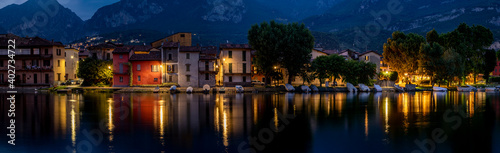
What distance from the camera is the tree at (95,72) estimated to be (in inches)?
3076

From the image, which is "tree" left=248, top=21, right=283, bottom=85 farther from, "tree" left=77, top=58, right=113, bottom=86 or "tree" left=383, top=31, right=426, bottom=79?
"tree" left=383, top=31, right=426, bottom=79

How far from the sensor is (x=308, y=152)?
2084 cm

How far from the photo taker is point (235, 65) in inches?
3255

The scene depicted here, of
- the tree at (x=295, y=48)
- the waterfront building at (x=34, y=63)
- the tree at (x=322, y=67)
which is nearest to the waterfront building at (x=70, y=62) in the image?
the waterfront building at (x=34, y=63)

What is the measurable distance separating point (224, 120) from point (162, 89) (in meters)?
44.4

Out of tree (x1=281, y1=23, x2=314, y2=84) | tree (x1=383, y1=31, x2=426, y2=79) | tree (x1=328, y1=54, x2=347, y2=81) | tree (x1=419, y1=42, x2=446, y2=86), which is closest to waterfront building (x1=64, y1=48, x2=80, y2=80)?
tree (x1=281, y1=23, x2=314, y2=84)

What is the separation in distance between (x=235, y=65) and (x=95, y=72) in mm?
30095

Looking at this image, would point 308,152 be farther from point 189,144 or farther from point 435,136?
point 435,136

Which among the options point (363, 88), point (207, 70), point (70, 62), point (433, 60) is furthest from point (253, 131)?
point (70, 62)

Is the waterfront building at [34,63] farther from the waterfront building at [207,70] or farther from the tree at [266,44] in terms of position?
the tree at [266,44]

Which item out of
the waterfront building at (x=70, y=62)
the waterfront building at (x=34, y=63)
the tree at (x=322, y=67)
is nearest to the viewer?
the tree at (x=322, y=67)

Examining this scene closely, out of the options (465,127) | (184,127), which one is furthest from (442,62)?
(184,127)

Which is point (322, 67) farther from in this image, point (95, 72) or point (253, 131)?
point (253, 131)

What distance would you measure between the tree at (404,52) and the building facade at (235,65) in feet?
→ 123
